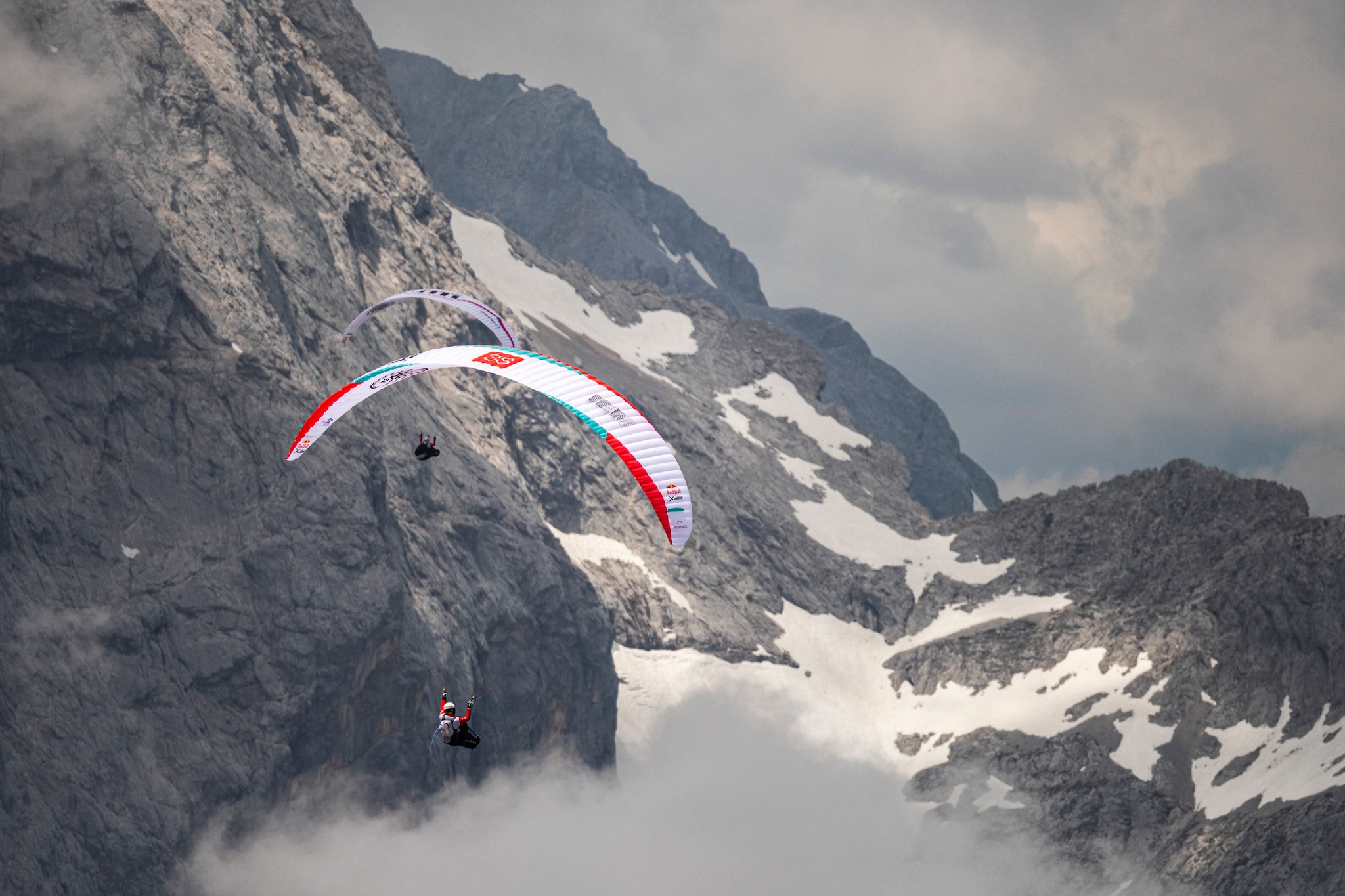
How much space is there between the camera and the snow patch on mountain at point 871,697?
166m

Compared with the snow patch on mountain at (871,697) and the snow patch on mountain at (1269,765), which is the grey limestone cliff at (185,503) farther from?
the snow patch on mountain at (1269,765)

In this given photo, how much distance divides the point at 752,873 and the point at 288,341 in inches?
2940

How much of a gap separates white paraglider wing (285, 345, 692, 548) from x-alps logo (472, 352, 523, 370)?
0.02 metres

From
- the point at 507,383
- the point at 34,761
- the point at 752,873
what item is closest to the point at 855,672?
the point at 752,873

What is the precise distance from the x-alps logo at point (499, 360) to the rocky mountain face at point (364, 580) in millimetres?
57217

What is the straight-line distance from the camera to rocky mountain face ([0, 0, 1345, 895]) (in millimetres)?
104875

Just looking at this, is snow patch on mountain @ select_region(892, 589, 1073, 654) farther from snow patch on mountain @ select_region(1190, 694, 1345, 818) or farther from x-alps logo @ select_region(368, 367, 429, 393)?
x-alps logo @ select_region(368, 367, 429, 393)

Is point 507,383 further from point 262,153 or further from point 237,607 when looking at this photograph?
point 237,607

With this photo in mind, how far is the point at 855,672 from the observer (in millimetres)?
191000

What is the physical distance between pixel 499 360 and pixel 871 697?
138880 millimetres

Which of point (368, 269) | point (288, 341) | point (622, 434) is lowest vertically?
point (622, 434)

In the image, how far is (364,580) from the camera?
4569 inches

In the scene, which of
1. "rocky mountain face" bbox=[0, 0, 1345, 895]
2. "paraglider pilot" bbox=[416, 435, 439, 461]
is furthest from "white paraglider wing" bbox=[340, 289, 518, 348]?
"rocky mountain face" bbox=[0, 0, 1345, 895]

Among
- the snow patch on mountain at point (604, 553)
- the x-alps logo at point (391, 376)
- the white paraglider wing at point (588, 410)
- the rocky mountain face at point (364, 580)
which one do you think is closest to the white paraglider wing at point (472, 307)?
the x-alps logo at point (391, 376)
